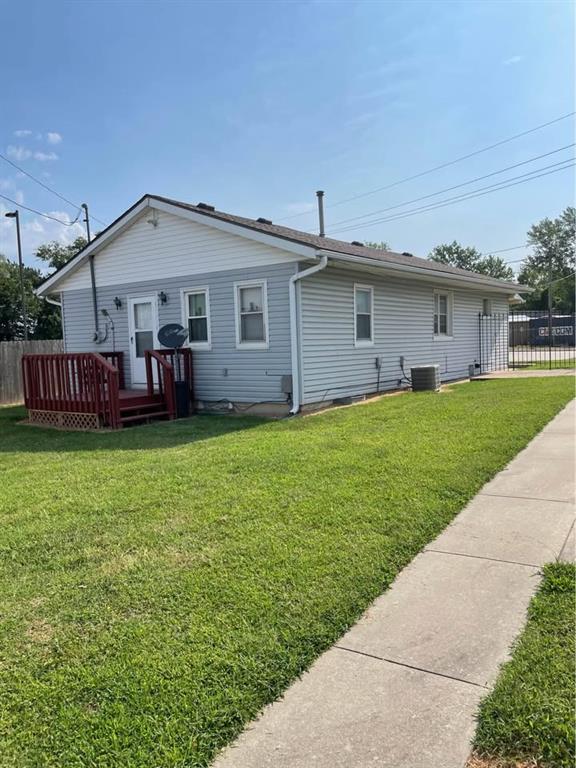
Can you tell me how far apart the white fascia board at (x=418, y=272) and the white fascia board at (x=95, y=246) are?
4391 mm

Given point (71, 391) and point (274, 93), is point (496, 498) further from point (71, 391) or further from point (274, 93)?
point (274, 93)

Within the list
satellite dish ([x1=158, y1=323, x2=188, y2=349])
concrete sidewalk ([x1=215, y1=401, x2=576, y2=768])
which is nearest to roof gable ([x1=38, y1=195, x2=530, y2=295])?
satellite dish ([x1=158, y1=323, x2=188, y2=349])

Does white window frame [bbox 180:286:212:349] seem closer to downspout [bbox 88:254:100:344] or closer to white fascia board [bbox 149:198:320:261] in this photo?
white fascia board [bbox 149:198:320:261]

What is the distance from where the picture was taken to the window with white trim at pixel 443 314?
A: 1446 cm

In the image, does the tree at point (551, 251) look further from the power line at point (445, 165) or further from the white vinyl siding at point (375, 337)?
the white vinyl siding at point (375, 337)

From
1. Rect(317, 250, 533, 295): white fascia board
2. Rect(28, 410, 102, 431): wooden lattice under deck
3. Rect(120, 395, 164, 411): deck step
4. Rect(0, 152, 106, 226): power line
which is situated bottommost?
Rect(28, 410, 102, 431): wooden lattice under deck

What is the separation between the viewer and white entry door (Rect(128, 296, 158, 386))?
1143 centimetres

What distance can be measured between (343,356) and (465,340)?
674 cm

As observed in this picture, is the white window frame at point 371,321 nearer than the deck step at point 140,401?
No

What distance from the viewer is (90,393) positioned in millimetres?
9141

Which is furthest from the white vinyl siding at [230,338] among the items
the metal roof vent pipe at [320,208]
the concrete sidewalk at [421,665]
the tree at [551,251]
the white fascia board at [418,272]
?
the tree at [551,251]

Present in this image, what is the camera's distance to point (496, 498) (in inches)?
173

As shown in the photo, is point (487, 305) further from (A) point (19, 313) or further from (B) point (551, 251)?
(B) point (551, 251)

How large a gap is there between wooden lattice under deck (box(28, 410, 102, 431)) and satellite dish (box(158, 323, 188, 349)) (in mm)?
1946
